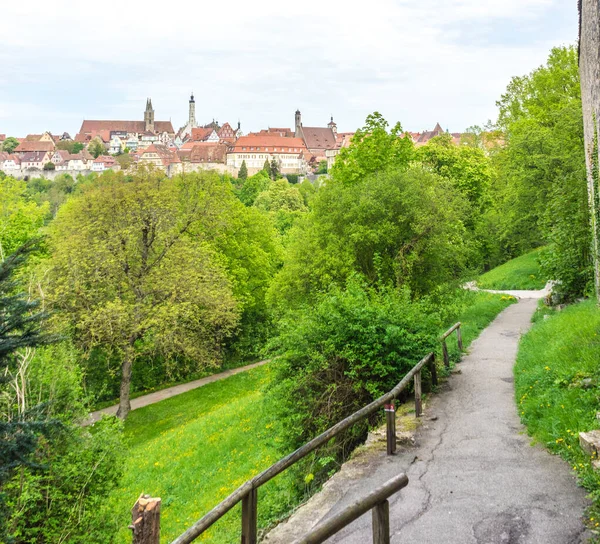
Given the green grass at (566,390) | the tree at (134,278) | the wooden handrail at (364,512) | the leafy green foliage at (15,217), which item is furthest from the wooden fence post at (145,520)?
the leafy green foliage at (15,217)

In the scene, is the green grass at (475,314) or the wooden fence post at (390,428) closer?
the wooden fence post at (390,428)

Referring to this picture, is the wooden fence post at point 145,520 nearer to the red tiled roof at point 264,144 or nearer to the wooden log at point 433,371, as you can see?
the wooden log at point 433,371

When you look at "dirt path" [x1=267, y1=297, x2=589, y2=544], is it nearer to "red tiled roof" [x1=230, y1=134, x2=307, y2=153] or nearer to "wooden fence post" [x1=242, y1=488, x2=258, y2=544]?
"wooden fence post" [x1=242, y1=488, x2=258, y2=544]

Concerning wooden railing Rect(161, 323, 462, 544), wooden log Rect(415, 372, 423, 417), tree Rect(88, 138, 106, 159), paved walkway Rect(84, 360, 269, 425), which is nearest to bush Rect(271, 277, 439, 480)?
wooden log Rect(415, 372, 423, 417)

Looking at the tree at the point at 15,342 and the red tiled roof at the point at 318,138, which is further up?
the red tiled roof at the point at 318,138

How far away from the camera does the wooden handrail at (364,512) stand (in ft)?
11.2

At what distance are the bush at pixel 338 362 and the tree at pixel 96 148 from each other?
597 ft

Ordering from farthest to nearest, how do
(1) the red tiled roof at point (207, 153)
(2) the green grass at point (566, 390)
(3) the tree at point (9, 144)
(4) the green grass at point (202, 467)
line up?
(3) the tree at point (9, 144) < (1) the red tiled roof at point (207, 153) < (4) the green grass at point (202, 467) < (2) the green grass at point (566, 390)

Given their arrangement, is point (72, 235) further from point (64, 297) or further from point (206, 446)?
point (206, 446)

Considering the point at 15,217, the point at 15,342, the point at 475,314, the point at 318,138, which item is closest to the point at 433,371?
the point at 15,342

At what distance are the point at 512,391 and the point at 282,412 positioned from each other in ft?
15.2

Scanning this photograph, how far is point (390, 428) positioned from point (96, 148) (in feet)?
628

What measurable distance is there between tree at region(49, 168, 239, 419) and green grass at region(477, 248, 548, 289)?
13678mm

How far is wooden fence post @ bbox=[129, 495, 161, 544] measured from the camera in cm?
533
